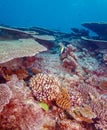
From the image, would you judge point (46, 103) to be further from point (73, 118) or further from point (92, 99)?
point (92, 99)

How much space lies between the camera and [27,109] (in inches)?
146

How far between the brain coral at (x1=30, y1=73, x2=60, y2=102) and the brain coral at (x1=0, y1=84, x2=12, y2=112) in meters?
0.64

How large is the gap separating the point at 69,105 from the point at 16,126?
114cm

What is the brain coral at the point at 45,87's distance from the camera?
4145 mm

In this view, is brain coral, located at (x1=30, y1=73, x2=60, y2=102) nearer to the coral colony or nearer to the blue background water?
the coral colony

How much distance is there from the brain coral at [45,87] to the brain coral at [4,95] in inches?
25.1

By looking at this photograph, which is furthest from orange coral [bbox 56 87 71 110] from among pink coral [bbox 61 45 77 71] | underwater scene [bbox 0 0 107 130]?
pink coral [bbox 61 45 77 71]

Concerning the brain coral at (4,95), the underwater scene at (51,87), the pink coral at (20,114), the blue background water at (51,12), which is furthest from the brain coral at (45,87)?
the blue background water at (51,12)

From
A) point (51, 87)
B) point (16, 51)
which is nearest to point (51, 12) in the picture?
point (16, 51)

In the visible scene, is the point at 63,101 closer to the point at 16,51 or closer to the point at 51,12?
the point at 16,51

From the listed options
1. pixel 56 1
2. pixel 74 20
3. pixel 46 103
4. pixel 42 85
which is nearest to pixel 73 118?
pixel 46 103

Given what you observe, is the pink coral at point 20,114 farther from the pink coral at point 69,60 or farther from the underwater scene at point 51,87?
the pink coral at point 69,60

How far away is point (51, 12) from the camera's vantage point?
112 m

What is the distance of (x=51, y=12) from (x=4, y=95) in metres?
112
